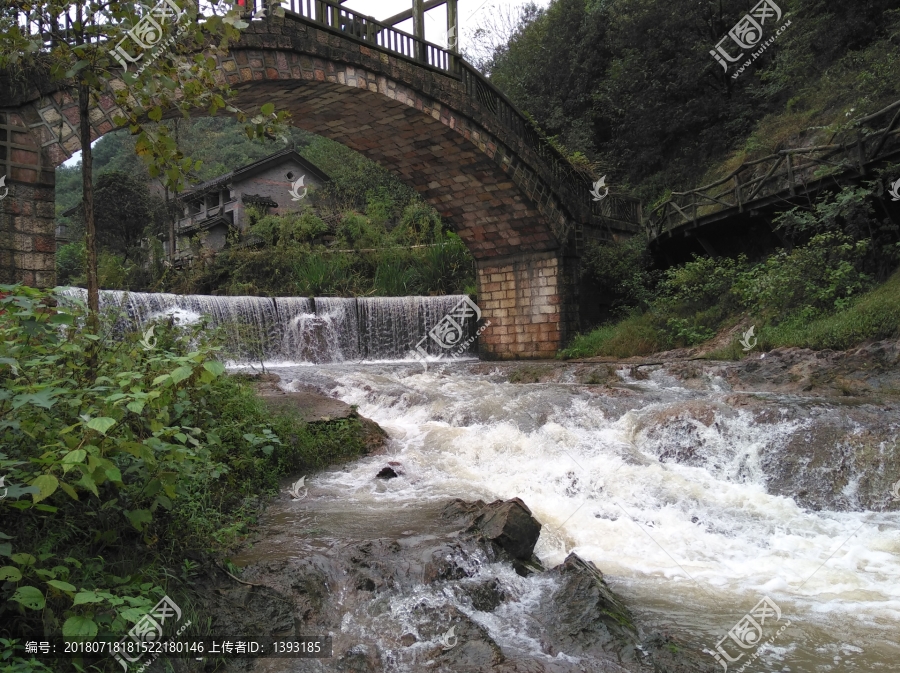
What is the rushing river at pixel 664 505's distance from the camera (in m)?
3.68

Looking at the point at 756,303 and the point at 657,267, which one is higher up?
the point at 657,267

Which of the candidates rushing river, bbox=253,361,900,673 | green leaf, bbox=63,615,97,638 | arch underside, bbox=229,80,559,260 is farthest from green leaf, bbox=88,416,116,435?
arch underside, bbox=229,80,559,260

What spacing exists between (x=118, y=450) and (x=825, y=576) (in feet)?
13.5

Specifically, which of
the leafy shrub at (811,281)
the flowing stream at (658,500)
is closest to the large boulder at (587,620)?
the flowing stream at (658,500)

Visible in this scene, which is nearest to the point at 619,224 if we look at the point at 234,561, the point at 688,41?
the point at 688,41

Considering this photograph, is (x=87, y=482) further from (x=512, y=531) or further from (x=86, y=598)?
A: (x=512, y=531)

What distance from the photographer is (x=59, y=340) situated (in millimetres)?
3574

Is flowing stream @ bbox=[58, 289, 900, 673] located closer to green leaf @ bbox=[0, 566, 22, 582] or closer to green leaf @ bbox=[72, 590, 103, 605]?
green leaf @ bbox=[72, 590, 103, 605]

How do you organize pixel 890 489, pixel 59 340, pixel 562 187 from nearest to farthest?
pixel 59 340
pixel 890 489
pixel 562 187

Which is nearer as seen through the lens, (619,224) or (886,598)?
(886,598)

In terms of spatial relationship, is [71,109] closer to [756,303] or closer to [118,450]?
[118,450]

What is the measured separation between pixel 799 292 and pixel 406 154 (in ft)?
25.6

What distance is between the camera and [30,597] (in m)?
2.54

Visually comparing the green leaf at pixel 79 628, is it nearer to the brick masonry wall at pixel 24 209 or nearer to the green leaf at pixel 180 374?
the green leaf at pixel 180 374
